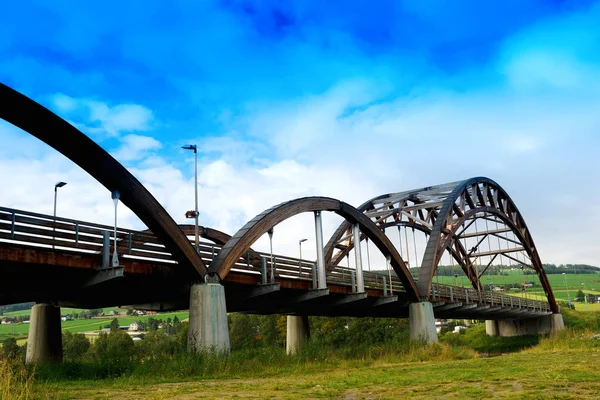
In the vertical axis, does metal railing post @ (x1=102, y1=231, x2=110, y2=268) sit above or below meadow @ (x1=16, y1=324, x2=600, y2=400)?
above

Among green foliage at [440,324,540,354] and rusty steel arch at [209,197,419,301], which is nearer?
rusty steel arch at [209,197,419,301]

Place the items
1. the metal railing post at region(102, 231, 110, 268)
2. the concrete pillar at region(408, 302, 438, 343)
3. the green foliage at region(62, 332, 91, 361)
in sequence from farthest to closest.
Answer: the green foliage at region(62, 332, 91, 361) < the concrete pillar at region(408, 302, 438, 343) < the metal railing post at region(102, 231, 110, 268)

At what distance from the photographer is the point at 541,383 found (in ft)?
36.5

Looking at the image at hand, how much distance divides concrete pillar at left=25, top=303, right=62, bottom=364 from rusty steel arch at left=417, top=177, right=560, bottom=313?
21146 mm

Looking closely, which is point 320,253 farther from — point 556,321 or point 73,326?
point 73,326

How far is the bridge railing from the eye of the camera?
1532 inches

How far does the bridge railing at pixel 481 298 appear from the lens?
38.9 metres

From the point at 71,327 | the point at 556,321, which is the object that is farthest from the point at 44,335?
the point at 71,327

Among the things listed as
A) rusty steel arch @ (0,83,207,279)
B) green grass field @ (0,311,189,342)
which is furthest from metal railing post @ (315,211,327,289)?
green grass field @ (0,311,189,342)

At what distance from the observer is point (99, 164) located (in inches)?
647

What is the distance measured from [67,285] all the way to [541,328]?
57.8 m

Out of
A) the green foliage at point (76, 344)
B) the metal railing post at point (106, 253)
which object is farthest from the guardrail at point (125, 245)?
the green foliage at point (76, 344)

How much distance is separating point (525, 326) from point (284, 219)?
49.3 metres

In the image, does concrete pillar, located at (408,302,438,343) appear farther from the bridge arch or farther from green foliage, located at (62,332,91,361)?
green foliage, located at (62,332,91,361)
